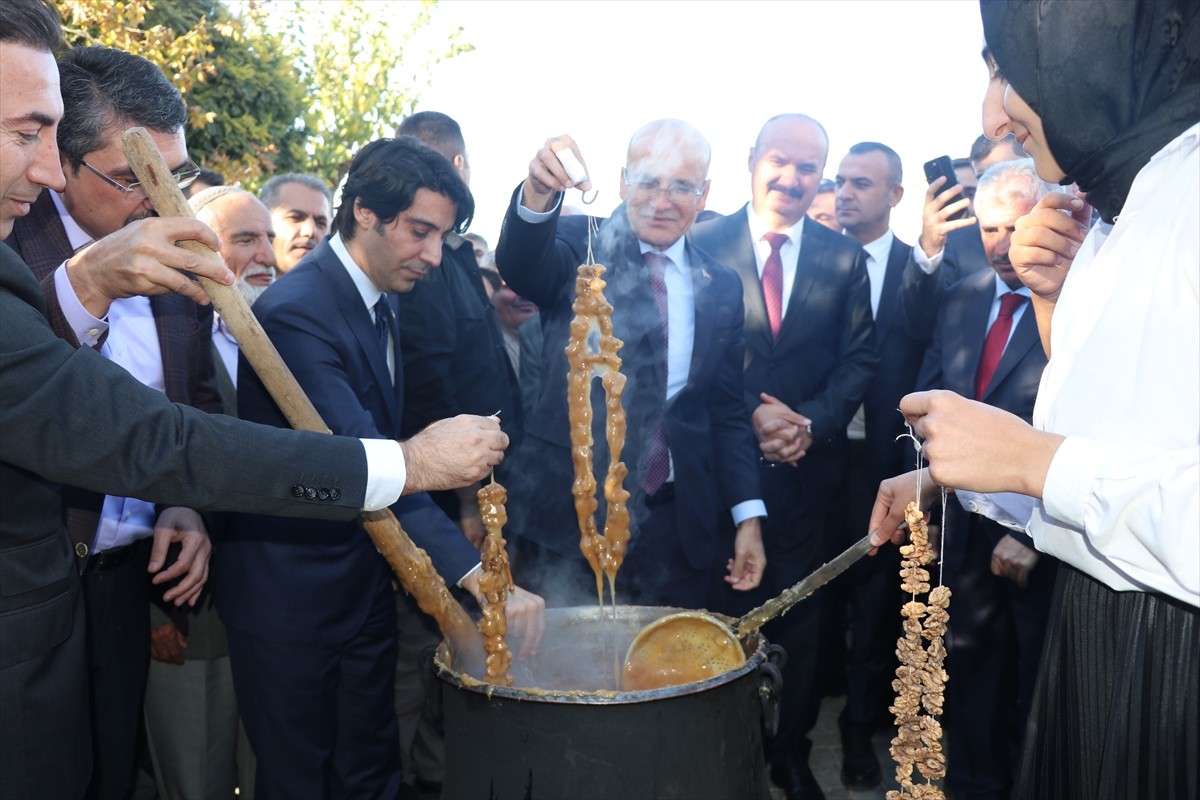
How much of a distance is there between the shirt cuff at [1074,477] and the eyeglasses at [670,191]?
2.81 meters

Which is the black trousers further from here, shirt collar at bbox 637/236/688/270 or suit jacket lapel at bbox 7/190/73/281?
shirt collar at bbox 637/236/688/270

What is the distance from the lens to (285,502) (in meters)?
2.38

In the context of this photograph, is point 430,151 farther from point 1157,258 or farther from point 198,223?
point 1157,258

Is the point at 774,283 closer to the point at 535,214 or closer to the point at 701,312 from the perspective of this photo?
the point at 701,312

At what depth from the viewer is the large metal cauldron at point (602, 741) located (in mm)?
2570

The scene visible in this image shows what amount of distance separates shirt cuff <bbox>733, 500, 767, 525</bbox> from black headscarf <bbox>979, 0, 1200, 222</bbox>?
2545 mm

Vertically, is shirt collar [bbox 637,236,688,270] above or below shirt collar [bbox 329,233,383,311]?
above

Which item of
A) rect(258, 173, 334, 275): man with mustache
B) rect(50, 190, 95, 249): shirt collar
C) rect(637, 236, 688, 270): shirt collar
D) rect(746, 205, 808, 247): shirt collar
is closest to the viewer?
rect(50, 190, 95, 249): shirt collar

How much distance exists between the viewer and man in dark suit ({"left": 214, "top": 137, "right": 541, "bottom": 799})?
3398mm

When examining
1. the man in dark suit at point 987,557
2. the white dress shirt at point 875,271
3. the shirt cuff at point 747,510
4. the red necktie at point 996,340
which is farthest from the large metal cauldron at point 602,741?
the white dress shirt at point 875,271

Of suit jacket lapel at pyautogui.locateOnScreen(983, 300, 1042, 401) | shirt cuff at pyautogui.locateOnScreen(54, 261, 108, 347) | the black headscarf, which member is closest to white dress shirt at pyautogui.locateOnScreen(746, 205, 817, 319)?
suit jacket lapel at pyautogui.locateOnScreen(983, 300, 1042, 401)

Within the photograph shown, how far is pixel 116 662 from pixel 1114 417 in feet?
10.2

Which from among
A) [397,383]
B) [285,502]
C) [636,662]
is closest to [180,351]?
[397,383]

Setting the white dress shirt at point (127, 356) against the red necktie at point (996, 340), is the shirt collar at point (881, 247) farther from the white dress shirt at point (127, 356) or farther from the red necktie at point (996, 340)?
the white dress shirt at point (127, 356)
